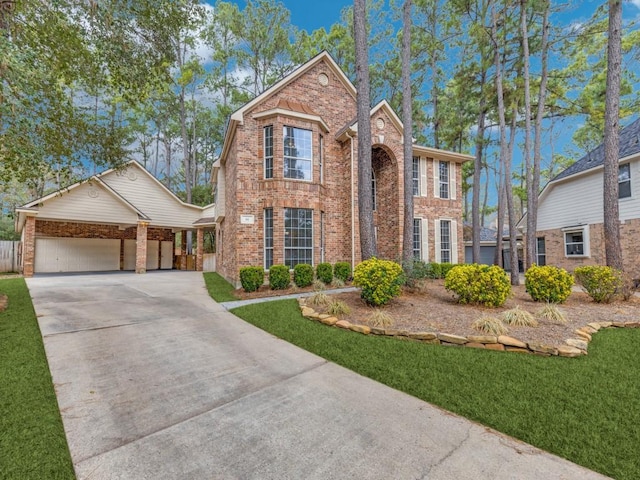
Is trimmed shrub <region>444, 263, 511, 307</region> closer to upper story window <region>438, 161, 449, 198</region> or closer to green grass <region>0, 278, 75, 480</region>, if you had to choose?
green grass <region>0, 278, 75, 480</region>

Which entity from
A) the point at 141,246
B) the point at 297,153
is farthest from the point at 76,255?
the point at 297,153

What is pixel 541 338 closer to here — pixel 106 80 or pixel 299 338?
pixel 299 338

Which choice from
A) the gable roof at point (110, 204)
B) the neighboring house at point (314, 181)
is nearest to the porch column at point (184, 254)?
the gable roof at point (110, 204)

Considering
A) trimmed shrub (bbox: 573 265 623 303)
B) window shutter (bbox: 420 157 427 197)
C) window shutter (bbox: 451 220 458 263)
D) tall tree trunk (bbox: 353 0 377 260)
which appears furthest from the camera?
window shutter (bbox: 451 220 458 263)

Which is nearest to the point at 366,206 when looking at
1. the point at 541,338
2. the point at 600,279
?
the point at 541,338

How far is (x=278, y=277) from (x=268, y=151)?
479 centimetres

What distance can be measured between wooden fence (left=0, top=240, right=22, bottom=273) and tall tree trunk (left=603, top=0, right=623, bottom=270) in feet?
93.5

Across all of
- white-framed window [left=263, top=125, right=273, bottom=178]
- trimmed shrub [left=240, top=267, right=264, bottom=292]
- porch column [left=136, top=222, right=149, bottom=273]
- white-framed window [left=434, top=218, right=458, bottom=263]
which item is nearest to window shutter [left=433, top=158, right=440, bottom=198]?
white-framed window [left=434, top=218, right=458, bottom=263]

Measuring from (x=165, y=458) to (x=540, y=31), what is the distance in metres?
19.2

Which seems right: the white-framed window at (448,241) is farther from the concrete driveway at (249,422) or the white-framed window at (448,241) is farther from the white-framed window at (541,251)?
the concrete driveway at (249,422)

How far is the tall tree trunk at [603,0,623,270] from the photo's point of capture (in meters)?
8.35

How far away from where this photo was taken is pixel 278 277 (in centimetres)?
918

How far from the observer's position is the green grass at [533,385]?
2.38 meters

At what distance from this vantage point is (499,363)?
12.9 ft
